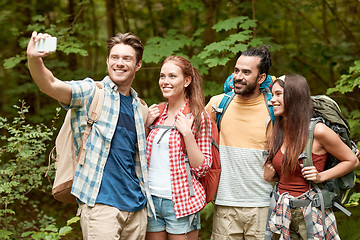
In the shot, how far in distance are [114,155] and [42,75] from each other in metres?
0.84

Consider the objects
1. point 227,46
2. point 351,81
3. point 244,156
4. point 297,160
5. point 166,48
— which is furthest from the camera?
point 166,48

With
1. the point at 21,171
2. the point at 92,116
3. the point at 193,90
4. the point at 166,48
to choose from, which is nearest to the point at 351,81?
the point at 193,90

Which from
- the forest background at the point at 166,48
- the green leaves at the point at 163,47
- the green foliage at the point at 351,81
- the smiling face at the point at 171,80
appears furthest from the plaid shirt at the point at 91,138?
A: the green foliage at the point at 351,81

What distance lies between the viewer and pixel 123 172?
299 centimetres

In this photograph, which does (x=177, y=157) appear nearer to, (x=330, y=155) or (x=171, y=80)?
(x=171, y=80)

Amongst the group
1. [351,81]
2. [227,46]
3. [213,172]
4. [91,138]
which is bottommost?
[213,172]

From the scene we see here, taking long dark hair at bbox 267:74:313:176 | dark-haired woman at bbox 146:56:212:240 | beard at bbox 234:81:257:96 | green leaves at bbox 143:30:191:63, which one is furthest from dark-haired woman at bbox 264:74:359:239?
green leaves at bbox 143:30:191:63

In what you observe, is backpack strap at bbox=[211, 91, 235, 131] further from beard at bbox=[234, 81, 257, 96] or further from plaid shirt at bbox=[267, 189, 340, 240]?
plaid shirt at bbox=[267, 189, 340, 240]

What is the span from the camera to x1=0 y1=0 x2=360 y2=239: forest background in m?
5.25

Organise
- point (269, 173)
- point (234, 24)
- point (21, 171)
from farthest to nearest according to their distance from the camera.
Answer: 1. point (234, 24)
2. point (21, 171)
3. point (269, 173)

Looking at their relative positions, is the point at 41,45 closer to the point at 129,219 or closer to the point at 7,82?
the point at 129,219

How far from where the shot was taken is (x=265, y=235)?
3.24 metres

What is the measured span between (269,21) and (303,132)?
4.22 meters

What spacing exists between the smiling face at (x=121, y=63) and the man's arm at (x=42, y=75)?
0.49 meters
